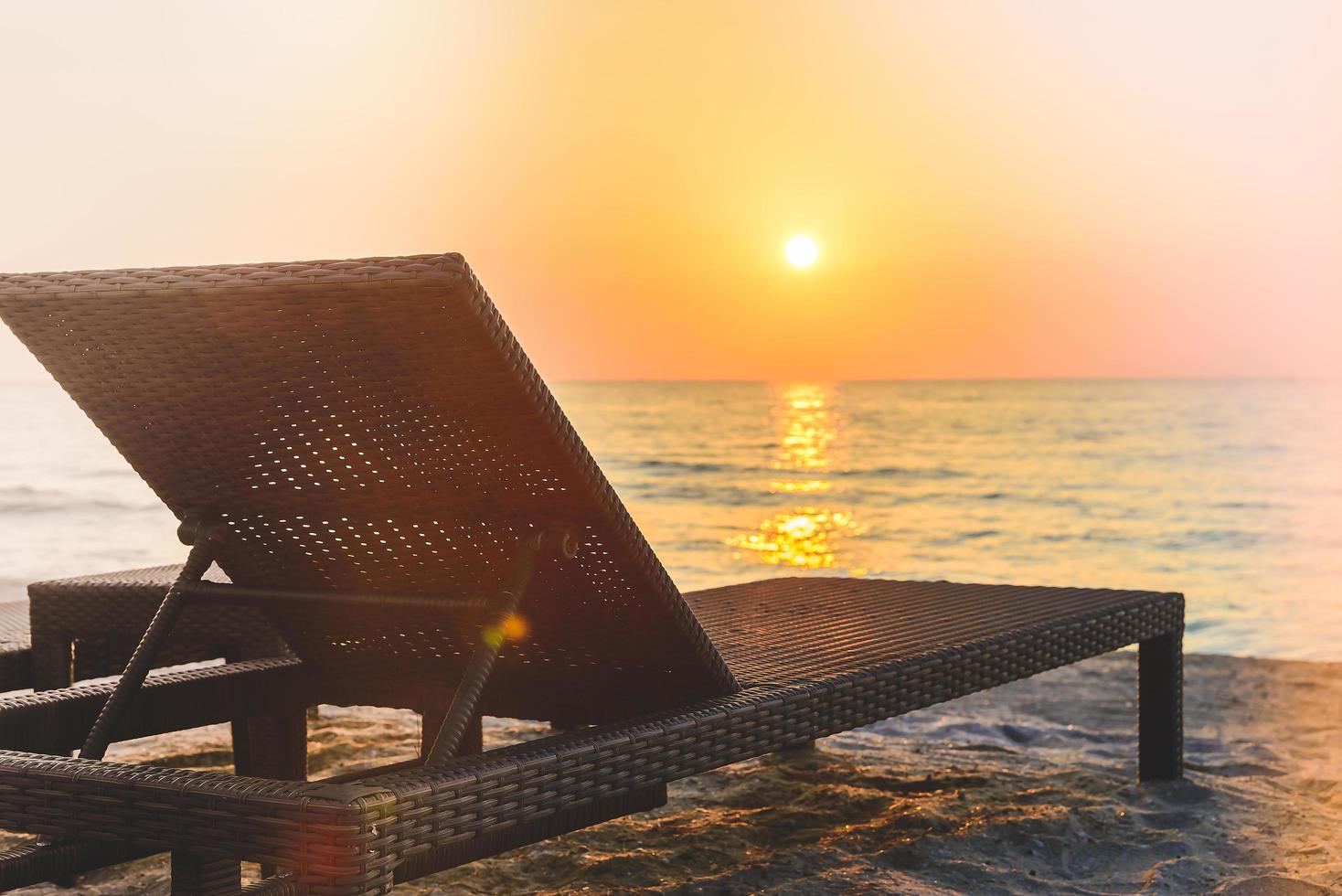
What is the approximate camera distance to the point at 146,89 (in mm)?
21016

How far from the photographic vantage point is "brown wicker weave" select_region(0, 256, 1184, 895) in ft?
4.96

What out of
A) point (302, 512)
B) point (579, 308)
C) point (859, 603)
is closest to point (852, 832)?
point (859, 603)

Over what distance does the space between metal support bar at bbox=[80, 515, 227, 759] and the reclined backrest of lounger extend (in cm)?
4

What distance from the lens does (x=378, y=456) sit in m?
1.85

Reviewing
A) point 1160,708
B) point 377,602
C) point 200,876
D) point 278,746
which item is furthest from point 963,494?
point 200,876

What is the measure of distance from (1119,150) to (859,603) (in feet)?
74.7

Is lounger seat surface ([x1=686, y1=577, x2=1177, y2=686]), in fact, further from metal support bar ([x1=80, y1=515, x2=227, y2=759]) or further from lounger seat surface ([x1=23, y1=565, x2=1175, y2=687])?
metal support bar ([x1=80, y1=515, x2=227, y2=759])

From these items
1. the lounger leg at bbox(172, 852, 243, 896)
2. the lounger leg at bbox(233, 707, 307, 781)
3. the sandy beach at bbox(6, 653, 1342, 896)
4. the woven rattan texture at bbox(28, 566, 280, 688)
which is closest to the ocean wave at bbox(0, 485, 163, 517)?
the sandy beach at bbox(6, 653, 1342, 896)

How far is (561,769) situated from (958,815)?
1618mm

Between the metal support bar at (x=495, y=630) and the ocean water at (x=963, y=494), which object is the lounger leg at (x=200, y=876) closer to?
the metal support bar at (x=495, y=630)

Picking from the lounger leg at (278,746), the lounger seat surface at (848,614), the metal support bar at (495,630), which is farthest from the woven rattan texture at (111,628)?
the metal support bar at (495,630)

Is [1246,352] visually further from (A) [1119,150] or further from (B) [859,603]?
(B) [859,603]

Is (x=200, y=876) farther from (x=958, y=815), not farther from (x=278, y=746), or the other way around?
(x=958, y=815)

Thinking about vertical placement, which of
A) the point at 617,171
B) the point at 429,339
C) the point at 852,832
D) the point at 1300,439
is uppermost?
the point at 617,171
